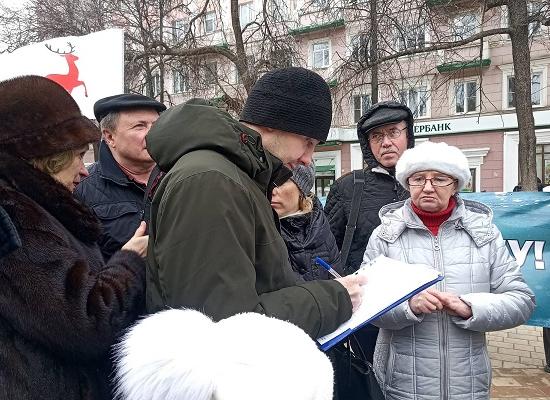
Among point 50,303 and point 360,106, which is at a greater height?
point 360,106

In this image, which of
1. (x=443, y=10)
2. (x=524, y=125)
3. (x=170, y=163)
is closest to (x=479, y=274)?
(x=170, y=163)

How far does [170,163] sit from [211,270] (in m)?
0.35

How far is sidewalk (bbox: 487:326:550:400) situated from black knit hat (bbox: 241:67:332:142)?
11.2 ft

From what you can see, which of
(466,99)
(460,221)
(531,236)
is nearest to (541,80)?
(466,99)

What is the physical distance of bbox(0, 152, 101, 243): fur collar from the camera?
154 centimetres

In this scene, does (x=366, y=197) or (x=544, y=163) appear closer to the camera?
(x=366, y=197)

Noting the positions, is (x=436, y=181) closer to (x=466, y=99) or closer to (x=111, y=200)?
(x=111, y=200)

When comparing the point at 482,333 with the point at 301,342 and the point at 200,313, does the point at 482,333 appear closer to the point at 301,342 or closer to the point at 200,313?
the point at 301,342

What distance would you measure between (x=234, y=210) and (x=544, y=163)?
20618 mm

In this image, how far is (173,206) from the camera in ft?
3.82

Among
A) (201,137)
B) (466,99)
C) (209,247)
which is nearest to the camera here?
(209,247)

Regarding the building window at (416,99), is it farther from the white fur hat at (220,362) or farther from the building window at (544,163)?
the white fur hat at (220,362)

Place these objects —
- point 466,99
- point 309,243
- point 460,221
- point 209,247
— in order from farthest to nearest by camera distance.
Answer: point 466,99
point 309,243
point 460,221
point 209,247

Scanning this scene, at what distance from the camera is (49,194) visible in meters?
1.60
